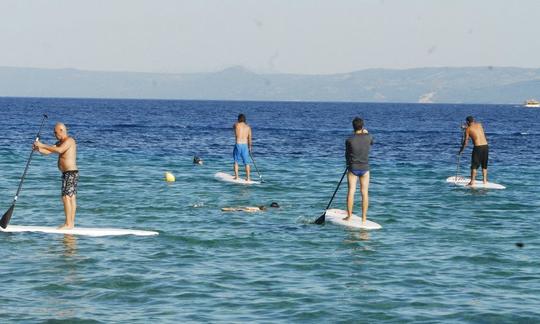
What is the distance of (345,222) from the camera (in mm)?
19891

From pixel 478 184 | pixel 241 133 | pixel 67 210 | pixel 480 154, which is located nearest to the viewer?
pixel 67 210

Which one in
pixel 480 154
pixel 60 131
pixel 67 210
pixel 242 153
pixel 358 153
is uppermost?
pixel 60 131

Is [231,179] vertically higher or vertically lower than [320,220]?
lower

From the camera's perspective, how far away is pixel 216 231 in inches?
753

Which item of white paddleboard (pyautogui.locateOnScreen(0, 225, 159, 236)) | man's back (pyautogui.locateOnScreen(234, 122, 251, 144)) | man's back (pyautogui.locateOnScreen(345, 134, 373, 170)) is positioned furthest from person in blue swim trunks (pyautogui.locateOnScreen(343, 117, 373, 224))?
man's back (pyautogui.locateOnScreen(234, 122, 251, 144))

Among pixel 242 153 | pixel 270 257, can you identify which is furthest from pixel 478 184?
pixel 270 257

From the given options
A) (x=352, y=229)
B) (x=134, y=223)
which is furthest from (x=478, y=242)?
(x=134, y=223)

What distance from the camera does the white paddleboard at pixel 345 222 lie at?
64.6 feet

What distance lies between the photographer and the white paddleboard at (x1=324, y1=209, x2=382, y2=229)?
775 inches

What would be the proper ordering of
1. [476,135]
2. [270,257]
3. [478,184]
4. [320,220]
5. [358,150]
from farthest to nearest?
[478,184] < [476,135] < [320,220] < [358,150] < [270,257]

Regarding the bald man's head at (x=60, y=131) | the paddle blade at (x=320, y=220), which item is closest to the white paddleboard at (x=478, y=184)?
the paddle blade at (x=320, y=220)

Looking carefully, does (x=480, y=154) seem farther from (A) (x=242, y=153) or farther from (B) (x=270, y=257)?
(B) (x=270, y=257)

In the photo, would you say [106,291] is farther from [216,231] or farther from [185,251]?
[216,231]

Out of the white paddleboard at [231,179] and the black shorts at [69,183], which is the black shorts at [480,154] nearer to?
the white paddleboard at [231,179]
